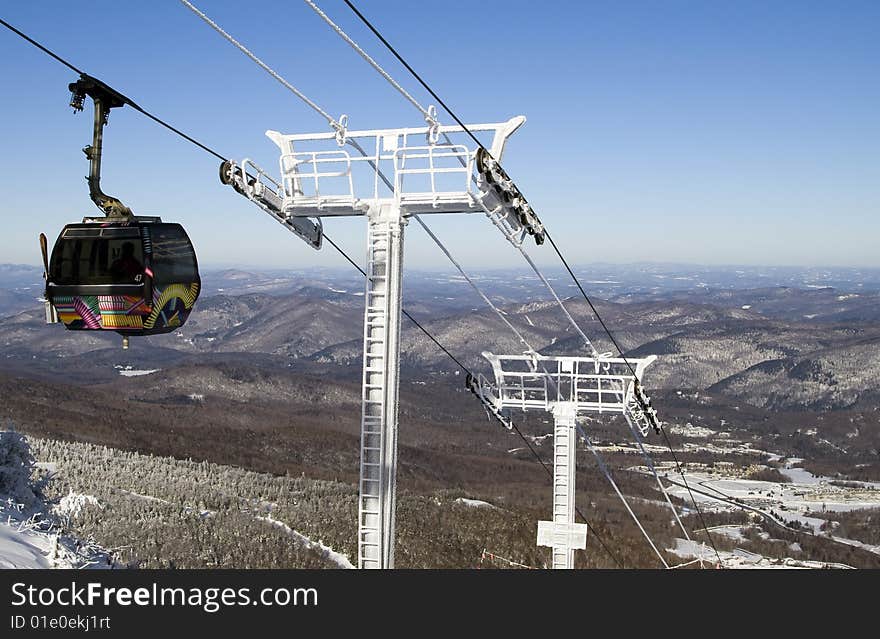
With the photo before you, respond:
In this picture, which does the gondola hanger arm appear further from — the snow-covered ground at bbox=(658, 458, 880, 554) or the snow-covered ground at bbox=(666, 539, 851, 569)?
the snow-covered ground at bbox=(658, 458, 880, 554)

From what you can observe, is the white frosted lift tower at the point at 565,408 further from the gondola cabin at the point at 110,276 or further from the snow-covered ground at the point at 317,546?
the snow-covered ground at the point at 317,546

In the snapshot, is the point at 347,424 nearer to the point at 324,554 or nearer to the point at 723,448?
the point at 723,448

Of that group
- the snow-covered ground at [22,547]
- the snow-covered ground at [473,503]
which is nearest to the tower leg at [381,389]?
the snow-covered ground at [22,547]

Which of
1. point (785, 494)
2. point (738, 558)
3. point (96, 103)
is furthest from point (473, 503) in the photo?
point (785, 494)

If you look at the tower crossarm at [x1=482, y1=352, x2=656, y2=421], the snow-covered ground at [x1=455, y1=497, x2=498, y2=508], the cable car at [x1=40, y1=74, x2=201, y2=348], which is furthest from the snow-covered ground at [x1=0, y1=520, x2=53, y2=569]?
the snow-covered ground at [x1=455, y1=497, x2=498, y2=508]

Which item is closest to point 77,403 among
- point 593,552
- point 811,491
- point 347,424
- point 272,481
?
point 347,424

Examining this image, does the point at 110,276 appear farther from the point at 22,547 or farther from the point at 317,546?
the point at 317,546

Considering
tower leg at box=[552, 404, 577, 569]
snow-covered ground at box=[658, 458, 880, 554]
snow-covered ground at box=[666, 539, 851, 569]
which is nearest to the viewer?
tower leg at box=[552, 404, 577, 569]
